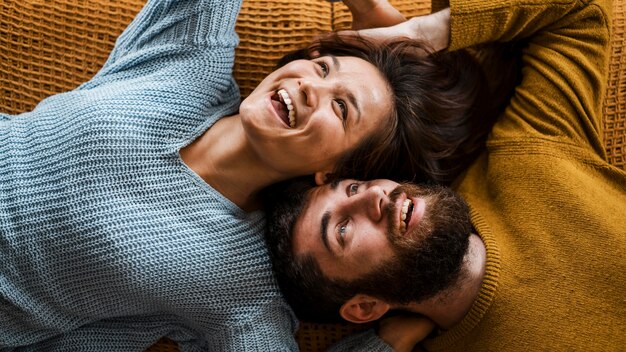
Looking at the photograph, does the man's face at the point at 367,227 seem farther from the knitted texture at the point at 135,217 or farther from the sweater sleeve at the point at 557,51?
the sweater sleeve at the point at 557,51

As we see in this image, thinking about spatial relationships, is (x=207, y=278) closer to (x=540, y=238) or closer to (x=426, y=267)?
(x=426, y=267)

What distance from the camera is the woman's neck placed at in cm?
131

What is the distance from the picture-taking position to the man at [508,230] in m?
1.21

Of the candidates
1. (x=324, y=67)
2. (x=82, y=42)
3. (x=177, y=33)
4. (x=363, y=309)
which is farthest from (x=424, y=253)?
(x=82, y=42)

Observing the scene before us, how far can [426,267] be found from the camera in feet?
3.96

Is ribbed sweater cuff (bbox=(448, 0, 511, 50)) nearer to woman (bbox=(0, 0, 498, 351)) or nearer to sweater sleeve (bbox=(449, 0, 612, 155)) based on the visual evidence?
sweater sleeve (bbox=(449, 0, 612, 155))

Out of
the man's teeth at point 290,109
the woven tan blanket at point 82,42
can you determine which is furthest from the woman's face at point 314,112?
the woven tan blanket at point 82,42

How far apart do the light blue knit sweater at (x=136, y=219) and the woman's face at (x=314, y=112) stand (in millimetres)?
185

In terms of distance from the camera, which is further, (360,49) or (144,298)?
(360,49)

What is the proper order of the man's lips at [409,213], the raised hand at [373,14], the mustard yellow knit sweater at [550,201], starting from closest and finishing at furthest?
1. the man's lips at [409,213]
2. the mustard yellow knit sweater at [550,201]
3. the raised hand at [373,14]

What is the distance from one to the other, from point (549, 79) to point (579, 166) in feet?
0.71

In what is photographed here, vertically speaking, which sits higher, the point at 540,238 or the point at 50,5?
the point at 50,5

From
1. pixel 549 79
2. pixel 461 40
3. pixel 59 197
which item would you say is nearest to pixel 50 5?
pixel 59 197

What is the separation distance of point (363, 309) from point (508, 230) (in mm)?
399
